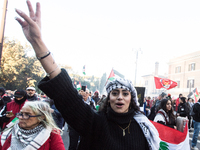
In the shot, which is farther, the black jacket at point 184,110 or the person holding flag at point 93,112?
the black jacket at point 184,110

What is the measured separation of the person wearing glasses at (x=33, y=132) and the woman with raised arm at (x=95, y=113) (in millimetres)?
864

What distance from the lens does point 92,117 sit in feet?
4.68

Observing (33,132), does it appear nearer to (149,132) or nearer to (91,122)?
(91,122)

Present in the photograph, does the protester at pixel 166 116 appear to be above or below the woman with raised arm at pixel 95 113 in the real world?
below

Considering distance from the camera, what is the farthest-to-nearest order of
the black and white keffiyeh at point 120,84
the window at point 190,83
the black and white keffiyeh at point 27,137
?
the window at point 190,83, the black and white keffiyeh at point 27,137, the black and white keffiyeh at point 120,84

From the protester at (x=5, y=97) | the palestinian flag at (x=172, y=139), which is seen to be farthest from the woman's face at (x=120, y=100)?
the protester at (x=5, y=97)

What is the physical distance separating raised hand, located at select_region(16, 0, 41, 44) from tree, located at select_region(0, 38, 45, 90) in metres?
22.7

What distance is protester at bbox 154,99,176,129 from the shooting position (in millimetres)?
4409

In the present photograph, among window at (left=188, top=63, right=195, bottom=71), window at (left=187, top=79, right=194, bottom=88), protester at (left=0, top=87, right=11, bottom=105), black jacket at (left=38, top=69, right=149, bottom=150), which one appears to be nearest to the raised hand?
black jacket at (left=38, top=69, right=149, bottom=150)

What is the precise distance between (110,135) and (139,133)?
34 cm

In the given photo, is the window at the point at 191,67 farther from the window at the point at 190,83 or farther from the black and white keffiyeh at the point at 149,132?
the black and white keffiyeh at the point at 149,132

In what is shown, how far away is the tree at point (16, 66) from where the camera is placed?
21656 millimetres

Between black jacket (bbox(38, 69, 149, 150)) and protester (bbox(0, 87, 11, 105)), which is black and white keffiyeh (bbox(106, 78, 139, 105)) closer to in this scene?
black jacket (bbox(38, 69, 149, 150))

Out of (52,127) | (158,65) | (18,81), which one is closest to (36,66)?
(18,81)
